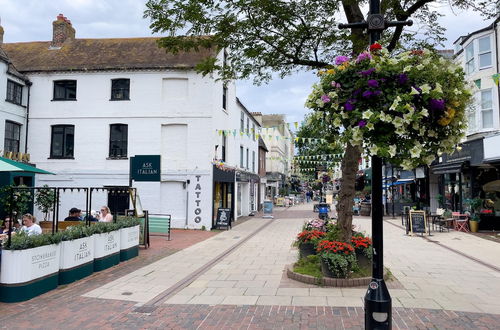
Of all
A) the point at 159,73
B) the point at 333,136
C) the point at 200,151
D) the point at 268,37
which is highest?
the point at 159,73

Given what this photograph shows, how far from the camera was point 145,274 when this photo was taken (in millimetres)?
8742

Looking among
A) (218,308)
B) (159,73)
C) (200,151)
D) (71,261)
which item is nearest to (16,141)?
(159,73)

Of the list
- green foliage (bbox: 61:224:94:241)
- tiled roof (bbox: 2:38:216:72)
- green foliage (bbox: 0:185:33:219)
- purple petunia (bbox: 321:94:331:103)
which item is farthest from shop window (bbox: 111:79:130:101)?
purple petunia (bbox: 321:94:331:103)

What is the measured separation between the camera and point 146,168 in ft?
41.2

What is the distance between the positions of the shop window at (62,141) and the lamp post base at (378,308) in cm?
1869

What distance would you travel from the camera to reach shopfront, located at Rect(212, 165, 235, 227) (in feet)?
63.0

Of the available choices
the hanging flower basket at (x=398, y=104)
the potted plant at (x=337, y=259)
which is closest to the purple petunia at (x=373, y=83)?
the hanging flower basket at (x=398, y=104)

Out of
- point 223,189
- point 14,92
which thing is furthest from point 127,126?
point 223,189

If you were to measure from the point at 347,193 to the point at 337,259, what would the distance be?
153 cm

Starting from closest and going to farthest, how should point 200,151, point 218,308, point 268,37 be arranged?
point 218,308
point 268,37
point 200,151

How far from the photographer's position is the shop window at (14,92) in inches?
719

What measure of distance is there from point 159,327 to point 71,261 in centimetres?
363

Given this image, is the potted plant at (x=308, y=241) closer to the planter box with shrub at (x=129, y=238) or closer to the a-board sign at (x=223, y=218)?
the planter box with shrub at (x=129, y=238)

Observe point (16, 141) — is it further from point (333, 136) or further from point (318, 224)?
point (333, 136)
